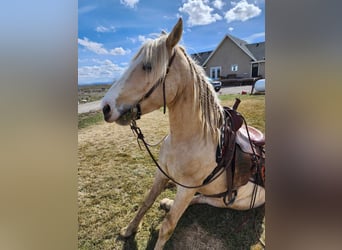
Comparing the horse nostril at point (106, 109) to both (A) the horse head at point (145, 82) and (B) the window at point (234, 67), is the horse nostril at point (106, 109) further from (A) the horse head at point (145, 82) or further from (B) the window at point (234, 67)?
(B) the window at point (234, 67)

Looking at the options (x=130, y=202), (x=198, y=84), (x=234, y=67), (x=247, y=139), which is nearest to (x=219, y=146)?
(x=247, y=139)

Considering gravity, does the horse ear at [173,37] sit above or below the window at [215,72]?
above

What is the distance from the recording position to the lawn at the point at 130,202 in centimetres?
93

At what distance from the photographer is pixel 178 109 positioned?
2.69 feet

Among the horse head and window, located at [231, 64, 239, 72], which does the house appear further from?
the horse head

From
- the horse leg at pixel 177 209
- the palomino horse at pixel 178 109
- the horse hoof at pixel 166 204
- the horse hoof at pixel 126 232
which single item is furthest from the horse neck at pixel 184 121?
the horse hoof at pixel 126 232

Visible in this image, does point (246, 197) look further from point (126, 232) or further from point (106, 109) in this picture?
point (106, 109)

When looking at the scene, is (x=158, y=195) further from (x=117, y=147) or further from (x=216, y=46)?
(x=216, y=46)

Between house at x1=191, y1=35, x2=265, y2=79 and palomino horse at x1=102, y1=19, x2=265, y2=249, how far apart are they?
132 millimetres

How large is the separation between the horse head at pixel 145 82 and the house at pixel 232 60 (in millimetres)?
166

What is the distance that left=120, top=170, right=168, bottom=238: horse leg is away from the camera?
0.99 metres

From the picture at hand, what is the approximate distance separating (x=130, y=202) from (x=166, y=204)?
177 millimetres

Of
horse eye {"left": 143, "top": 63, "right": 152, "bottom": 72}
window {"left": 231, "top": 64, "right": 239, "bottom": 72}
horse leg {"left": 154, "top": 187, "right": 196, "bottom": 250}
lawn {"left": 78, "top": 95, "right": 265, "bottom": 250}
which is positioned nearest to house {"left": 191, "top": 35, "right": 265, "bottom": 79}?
window {"left": 231, "top": 64, "right": 239, "bottom": 72}
